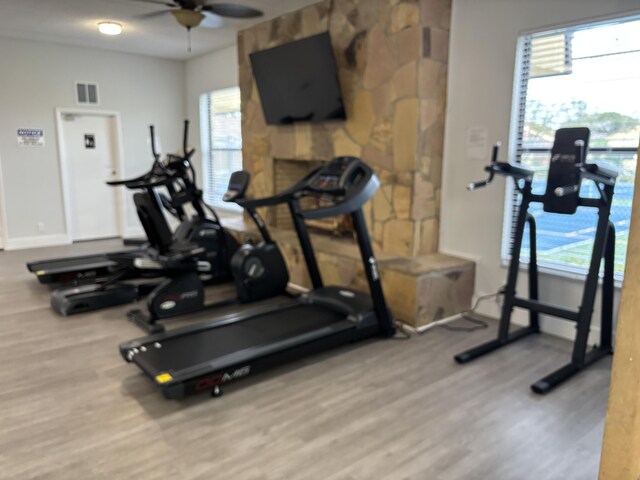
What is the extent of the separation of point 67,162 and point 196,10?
3674 mm

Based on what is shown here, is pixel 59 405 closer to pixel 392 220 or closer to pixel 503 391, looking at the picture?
pixel 503 391

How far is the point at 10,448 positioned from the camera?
2.40m

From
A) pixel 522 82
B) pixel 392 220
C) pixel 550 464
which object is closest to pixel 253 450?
pixel 550 464

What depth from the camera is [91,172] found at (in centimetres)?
756

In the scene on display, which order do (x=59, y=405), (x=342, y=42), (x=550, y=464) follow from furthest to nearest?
(x=342, y=42)
(x=59, y=405)
(x=550, y=464)

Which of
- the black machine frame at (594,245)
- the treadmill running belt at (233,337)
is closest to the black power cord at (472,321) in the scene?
the black machine frame at (594,245)

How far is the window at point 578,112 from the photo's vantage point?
336 centimetres

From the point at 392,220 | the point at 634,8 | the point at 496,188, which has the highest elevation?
the point at 634,8

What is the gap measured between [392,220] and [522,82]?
1597mm

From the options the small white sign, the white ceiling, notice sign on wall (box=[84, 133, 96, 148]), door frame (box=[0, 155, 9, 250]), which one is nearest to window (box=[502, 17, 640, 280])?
the small white sign

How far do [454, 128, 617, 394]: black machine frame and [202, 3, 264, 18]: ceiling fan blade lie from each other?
125 inches

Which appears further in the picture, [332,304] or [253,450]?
[332,304]

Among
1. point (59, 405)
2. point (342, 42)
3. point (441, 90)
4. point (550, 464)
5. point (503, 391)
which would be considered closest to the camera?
point (550, 464)

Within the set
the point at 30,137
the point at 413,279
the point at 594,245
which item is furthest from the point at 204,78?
the point at 594,245
